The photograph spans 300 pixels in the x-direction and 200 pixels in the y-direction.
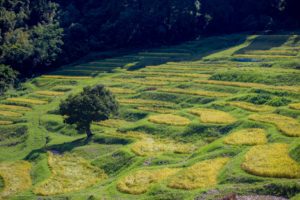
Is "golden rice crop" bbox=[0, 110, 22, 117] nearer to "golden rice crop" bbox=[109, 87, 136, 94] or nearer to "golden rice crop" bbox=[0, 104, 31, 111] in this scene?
"golden rice crop" bbox=[0, 104, 31, 111]

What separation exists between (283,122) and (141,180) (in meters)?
16.5

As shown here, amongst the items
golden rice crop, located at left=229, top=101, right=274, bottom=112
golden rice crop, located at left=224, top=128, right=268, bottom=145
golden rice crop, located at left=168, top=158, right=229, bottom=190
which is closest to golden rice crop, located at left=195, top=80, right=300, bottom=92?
golden rice crop, located at left=229, top=101, right=274, bottom=112

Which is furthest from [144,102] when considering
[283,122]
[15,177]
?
[15,177]

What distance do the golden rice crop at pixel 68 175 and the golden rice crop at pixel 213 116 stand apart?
538 inches

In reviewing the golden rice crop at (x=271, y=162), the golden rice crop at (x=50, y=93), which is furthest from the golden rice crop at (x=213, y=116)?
the golden rice crop at (x=50, y=93)

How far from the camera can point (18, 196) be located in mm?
42062

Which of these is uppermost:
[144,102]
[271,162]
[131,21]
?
[131,21]

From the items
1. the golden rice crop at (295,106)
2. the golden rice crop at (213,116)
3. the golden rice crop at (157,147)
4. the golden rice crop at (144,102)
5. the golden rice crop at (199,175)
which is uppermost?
the golden rice crop at (295,106)

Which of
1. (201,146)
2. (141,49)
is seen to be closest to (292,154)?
(201,146)

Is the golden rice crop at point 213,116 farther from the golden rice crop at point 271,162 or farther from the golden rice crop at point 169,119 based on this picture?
A: the golden rice crop at point 271,162

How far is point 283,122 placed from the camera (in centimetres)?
4791

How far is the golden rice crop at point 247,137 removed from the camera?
144 ft

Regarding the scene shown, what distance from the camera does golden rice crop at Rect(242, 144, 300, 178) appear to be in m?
35.5

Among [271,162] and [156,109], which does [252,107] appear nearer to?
[156,109]
